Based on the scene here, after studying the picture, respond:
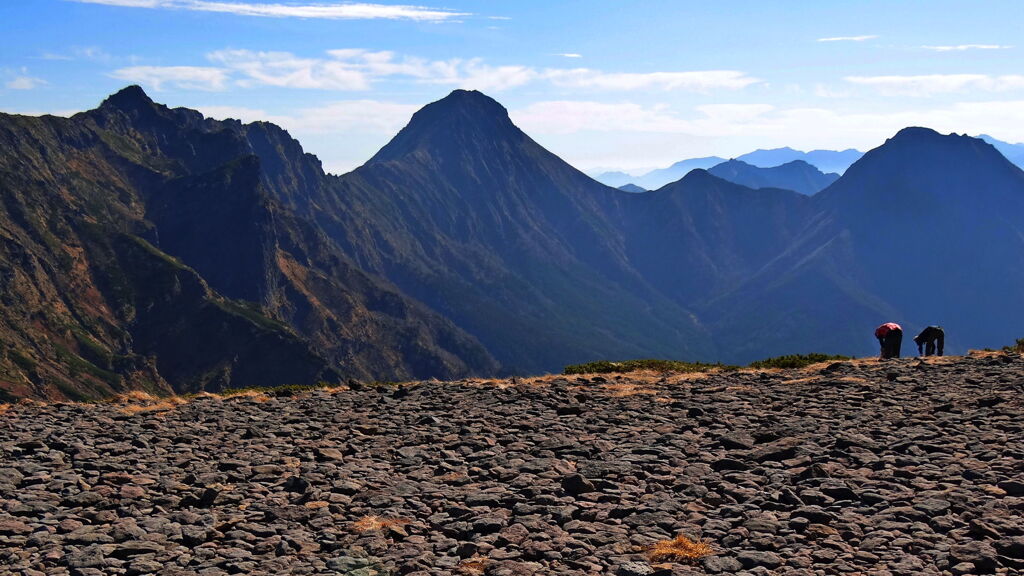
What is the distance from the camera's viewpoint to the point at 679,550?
52.5ft

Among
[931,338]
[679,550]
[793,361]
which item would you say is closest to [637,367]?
[793,361]

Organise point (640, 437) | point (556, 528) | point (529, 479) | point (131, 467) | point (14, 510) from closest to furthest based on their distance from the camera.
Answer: point (556, 528), point (14, 510), point (529, 479), point (131, 467), point (640, 437)

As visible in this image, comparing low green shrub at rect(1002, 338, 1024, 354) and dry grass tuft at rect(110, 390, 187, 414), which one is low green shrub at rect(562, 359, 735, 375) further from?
dry grass tuft at rect(110, 390, 187, 414)

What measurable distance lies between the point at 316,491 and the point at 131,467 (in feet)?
20.3

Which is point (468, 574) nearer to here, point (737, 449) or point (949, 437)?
point (737, 449)

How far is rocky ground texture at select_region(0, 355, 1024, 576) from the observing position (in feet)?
53.0

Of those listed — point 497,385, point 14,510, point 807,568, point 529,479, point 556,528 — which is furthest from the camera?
point 497,385

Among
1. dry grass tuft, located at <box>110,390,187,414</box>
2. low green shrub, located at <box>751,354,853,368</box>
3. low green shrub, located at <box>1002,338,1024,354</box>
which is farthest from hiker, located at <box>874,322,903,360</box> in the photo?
dry grass tuft, located at <box>110,390,187,414</box>

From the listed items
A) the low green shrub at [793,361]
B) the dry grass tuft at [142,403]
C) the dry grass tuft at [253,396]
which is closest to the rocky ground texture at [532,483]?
the dry grass tuft at [142,403]

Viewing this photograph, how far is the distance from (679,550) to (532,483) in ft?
18.0

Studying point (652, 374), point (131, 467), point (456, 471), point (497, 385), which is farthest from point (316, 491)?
point (652, 374)

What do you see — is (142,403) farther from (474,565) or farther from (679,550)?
(679,550)

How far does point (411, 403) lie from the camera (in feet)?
107

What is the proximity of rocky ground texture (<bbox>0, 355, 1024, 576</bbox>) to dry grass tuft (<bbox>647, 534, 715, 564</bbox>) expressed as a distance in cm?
18
